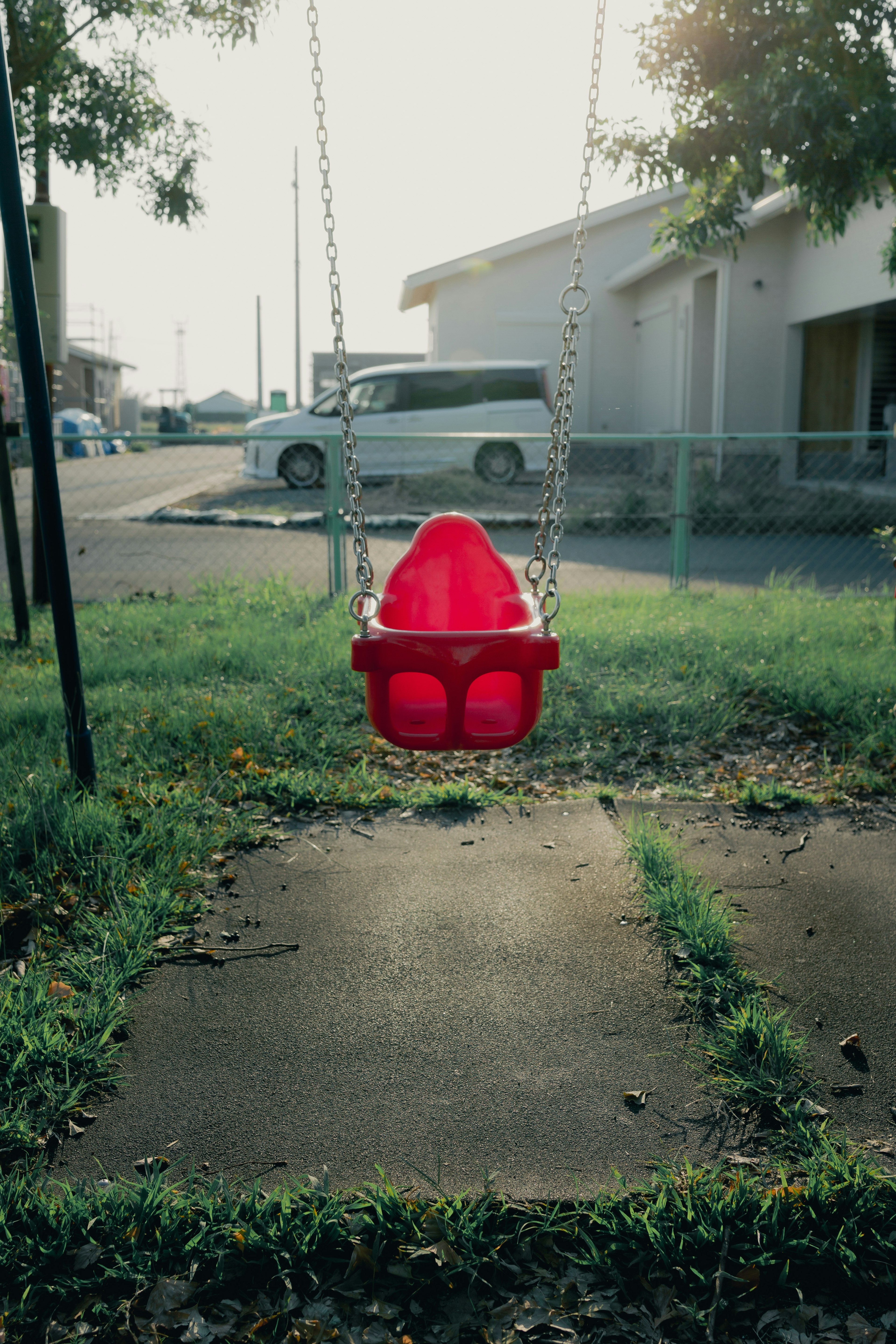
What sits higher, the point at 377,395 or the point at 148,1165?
the point at 377,395

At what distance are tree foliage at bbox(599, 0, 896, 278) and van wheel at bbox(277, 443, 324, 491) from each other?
9.37 m

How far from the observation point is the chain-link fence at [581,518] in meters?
9.00

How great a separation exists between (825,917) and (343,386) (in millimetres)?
2207

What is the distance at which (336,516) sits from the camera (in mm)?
7930

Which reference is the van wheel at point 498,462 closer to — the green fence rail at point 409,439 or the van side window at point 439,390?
the van side window at point 439,390

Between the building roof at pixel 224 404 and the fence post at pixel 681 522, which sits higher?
the building roof at pixel 224 404

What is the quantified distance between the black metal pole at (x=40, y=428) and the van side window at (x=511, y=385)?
13302 mm

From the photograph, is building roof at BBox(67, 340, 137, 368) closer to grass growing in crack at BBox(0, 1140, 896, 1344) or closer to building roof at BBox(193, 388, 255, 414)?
building roof at BBox(193, 388, 255, 414)

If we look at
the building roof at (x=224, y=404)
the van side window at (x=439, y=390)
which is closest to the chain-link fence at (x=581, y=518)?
the van side window at (x=439, y=390)

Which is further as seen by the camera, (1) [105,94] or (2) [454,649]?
(1) [105,94]

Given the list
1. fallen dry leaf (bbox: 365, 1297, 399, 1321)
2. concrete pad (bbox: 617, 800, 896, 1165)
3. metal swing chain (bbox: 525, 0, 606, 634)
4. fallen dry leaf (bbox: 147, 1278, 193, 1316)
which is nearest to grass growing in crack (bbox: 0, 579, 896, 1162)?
concrete pad (bbox: 617, 800, 896, 1165)

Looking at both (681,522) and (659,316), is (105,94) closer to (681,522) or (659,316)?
(681,522)

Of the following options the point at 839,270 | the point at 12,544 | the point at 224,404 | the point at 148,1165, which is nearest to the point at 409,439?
the point at 12,544

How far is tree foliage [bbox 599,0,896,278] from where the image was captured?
6145 millimetres
